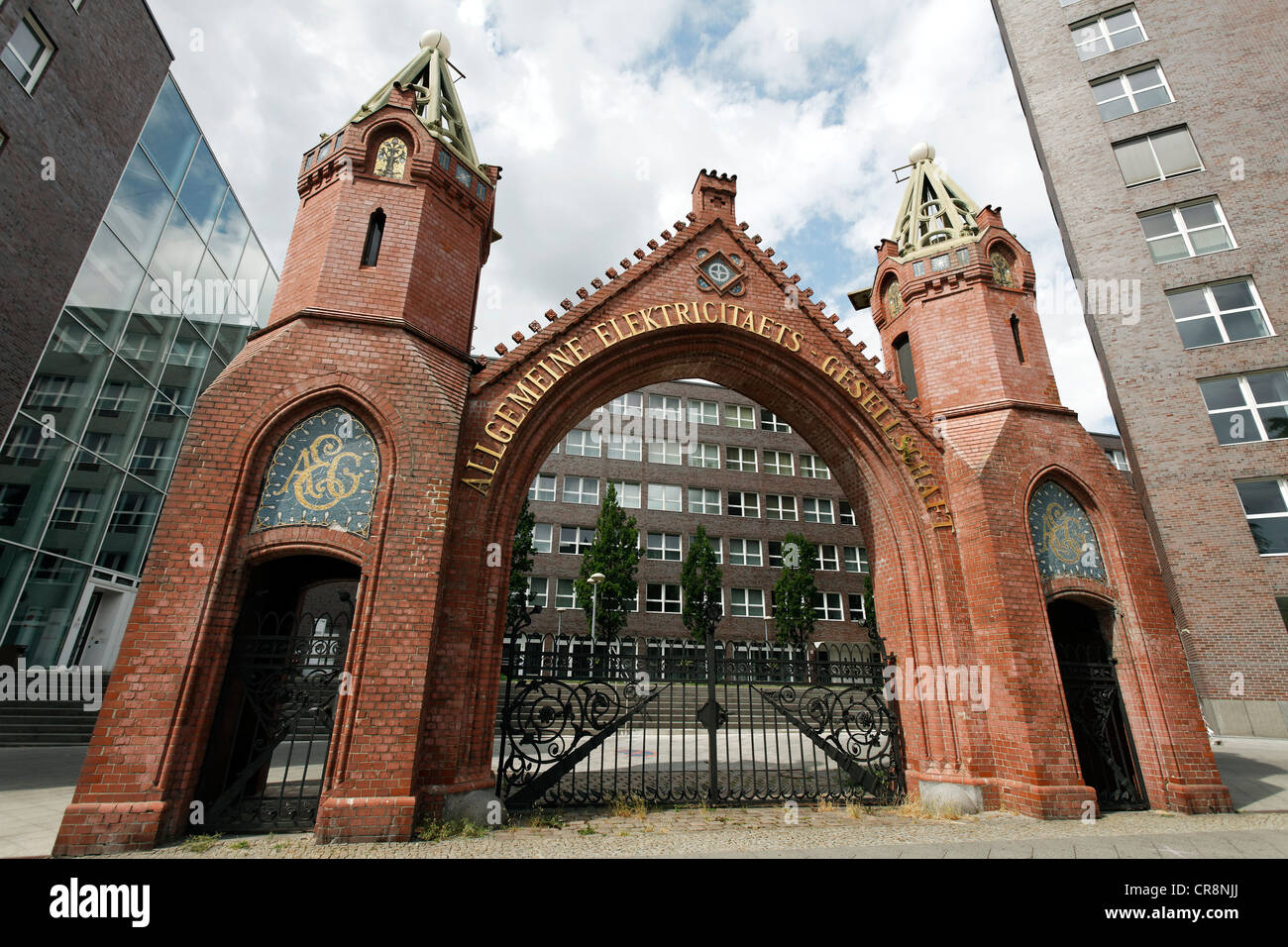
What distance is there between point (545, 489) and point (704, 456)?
11.1m

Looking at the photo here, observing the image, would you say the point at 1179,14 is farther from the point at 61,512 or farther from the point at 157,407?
the point at 61,512

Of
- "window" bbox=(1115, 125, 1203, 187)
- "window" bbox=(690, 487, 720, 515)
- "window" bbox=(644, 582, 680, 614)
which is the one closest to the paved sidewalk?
"window" bbox=(1115, 125, 1203, 187)

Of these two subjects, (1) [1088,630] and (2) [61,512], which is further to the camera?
(2) [61,512]

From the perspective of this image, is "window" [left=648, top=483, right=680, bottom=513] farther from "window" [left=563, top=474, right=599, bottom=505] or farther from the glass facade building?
the glass facade building

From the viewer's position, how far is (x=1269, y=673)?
1686 centimetres

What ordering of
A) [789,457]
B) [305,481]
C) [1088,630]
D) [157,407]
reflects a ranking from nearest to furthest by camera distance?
[305,481], [1088,630], [157,407], [789,457]

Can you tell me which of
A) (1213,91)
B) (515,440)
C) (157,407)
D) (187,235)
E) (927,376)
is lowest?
(515,440)

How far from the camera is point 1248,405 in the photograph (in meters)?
19.0

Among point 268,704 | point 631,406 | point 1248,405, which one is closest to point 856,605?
point 631,406

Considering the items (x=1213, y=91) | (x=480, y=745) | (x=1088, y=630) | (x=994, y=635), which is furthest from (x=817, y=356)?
(x=1213, y=91)

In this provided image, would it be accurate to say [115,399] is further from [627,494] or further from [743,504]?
[743,504]

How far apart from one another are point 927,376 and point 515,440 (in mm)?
8095

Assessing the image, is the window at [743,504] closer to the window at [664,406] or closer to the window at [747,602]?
the window at [747,602]

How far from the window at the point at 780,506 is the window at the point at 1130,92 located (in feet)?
82.0
